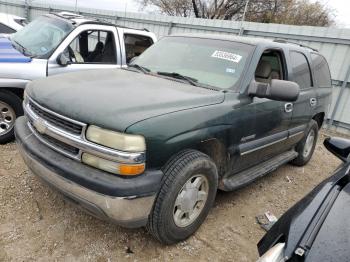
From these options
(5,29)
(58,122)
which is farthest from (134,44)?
(58,122)

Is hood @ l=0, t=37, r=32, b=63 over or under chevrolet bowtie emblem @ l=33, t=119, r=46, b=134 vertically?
over

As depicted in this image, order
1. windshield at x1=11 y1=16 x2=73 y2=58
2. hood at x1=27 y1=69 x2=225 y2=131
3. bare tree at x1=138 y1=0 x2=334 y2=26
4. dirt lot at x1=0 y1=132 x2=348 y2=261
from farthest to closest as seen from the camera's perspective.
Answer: bare tree at x1=138 y1=0 x2=334 y2=26
windshield at x1=11 y1=16 x2=73 y2=58
dirt lot at x1=0 y1=132 x2=348 y2=261
hood at x1=27 y1=69 x2=225 y2=131

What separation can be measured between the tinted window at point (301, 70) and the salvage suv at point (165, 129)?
137 millimetres

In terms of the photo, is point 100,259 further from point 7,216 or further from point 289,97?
point 289,97

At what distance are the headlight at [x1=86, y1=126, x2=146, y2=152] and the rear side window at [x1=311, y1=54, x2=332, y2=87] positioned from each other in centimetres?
359

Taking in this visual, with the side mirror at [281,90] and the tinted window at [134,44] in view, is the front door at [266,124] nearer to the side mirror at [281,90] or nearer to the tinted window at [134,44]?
the side mirror at [281,90]

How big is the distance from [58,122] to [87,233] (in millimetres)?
1060

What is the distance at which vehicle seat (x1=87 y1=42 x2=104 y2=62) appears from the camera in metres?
5.50

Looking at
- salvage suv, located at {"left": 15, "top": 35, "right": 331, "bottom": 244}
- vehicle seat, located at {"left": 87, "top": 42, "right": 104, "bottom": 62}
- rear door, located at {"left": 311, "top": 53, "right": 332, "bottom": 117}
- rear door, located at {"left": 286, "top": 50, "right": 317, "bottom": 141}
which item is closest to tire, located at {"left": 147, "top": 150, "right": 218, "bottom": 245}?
salvage suv, located at {"left": 15, "top": 35, "right": 331, "bottom": 244}

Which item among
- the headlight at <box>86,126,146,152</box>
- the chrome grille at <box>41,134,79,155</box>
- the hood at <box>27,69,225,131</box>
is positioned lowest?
the chrome grille at <box>41,134,79,155</box>

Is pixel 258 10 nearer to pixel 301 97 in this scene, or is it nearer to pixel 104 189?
pixel 301 97

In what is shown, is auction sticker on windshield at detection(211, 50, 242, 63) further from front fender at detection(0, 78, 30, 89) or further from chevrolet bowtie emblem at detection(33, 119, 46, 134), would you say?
front fender at detection(0, 78, 30, 89)

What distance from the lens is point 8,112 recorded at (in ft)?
Result: 14.7

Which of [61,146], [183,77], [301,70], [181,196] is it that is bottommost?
[181,196]
